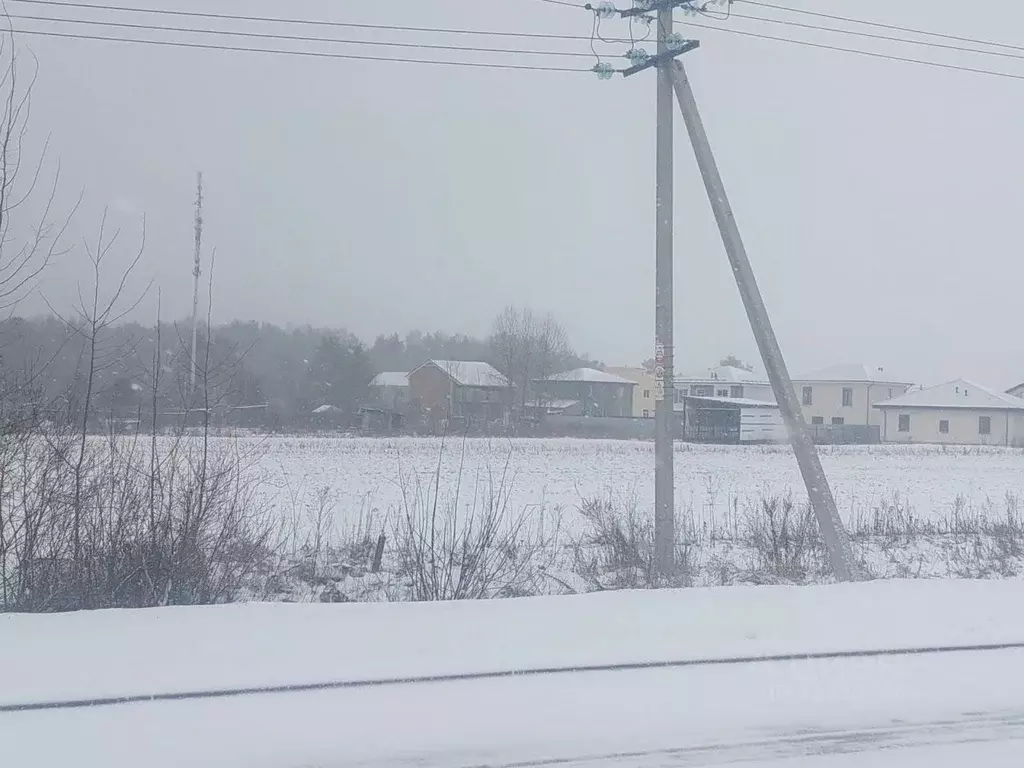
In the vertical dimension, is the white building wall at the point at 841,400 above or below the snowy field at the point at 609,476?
above

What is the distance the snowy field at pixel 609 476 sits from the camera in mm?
19547

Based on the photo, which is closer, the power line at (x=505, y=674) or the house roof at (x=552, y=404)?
the power line at (x=505, y=674)

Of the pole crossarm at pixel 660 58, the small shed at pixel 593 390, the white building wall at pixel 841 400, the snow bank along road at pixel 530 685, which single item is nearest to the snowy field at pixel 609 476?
the snow bank along road at pixel 530 685

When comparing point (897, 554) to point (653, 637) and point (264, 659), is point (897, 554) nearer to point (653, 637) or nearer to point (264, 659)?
point (653, 637)

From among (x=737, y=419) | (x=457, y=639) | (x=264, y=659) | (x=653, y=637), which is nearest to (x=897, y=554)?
(x=653, y=637)

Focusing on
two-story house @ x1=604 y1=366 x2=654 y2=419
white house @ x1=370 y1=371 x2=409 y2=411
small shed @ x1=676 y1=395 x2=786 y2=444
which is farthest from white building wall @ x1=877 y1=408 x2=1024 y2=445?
white house @ x1=370 y1=371 x2=409 y2=411

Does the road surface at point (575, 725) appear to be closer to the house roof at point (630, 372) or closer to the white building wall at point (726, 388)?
the white building wall at point (726, 388)

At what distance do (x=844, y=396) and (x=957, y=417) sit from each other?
34.1 feet

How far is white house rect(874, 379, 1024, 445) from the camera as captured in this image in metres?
69.1

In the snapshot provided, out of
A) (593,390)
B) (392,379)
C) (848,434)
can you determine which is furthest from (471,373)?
(848,434)

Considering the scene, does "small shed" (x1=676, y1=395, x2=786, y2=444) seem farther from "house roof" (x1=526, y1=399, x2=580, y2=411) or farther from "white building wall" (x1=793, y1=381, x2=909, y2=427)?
"white building wall" (x1=793, y1=381, x2=909, y2=427)

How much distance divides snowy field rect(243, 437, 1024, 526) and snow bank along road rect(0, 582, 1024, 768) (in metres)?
4.85

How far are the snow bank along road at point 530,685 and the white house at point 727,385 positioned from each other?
6809 centimetres

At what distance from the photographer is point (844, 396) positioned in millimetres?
Answer: 78750
